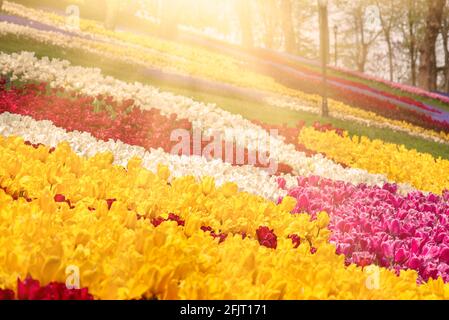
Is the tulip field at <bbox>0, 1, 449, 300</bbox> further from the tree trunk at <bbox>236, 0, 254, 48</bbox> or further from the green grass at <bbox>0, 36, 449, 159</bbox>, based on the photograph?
the tree trunk at <bbox>236, 0, 254, 48</bbox>

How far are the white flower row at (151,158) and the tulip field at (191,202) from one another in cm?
3

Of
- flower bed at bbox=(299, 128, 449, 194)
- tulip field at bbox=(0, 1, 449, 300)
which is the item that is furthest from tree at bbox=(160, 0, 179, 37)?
flower bed at bbox=(299, 128, 449, 194)

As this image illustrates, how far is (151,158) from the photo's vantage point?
626cm

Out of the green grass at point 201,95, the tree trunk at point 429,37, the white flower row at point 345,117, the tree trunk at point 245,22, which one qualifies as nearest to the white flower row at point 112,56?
the white flower row at point 345,117

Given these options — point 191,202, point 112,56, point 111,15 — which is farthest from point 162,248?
point 111,15

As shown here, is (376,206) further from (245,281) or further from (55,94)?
(55,94)

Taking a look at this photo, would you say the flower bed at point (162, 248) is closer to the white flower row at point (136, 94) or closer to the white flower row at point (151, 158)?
the white flower row at point (151, 158)

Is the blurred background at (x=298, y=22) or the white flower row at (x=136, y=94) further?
the blurred background at (x=298, y=22)

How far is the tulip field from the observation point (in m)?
2.72

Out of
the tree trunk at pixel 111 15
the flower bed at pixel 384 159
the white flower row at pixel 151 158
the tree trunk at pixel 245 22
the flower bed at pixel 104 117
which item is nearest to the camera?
the white flower row at pixel 151 158

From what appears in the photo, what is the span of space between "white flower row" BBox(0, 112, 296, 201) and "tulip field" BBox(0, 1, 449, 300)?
3 centimetres

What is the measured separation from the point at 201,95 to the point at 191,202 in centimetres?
945

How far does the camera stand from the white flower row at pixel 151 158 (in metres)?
5.92

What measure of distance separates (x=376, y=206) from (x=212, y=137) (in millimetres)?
3420
